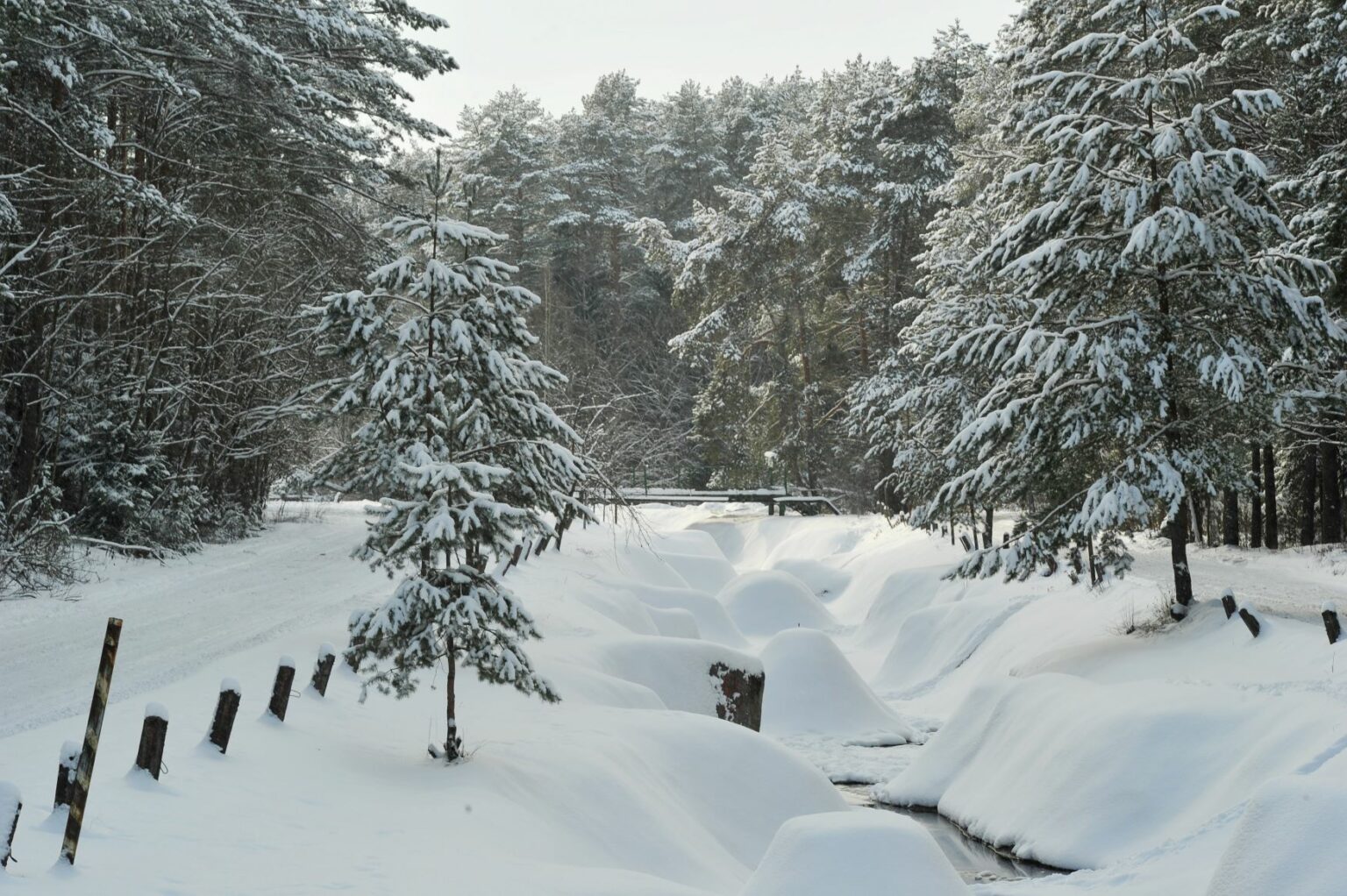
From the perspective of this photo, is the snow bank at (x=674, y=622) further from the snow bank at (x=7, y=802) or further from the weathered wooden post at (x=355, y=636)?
the snow bank at (x=7, y=802)

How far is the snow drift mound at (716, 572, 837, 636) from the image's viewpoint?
82.2ft

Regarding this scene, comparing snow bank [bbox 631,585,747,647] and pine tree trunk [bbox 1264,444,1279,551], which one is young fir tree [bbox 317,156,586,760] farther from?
pine tree trunk [bbox 1264,444,1279,551]

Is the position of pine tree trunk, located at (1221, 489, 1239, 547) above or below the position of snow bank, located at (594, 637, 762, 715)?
above

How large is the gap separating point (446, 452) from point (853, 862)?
4496 mm

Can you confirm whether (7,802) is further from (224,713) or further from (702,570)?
(702,570)

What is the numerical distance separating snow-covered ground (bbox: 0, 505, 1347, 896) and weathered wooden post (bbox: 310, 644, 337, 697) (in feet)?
0.77

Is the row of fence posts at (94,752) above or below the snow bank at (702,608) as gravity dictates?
above

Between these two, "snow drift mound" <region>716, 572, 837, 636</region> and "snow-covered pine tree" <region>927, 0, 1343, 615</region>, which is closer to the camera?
"snow-covered pine tree" <region>927, 0, 1343, 615</region>

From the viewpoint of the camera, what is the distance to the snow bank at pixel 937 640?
1995 cm

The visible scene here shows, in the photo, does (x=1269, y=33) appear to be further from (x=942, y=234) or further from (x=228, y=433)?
Result: (x=228, y=433)

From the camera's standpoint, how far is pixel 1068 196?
14.1m

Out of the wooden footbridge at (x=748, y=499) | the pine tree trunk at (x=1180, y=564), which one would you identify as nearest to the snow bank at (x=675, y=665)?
the pine tree trunk at (x=1180, y=564)

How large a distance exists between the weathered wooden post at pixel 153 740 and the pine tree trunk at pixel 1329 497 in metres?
21.2

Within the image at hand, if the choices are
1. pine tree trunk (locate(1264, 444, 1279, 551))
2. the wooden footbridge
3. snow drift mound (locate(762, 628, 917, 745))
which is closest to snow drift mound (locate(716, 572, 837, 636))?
snow drift mound (locate(762, 628, 917, 745))
